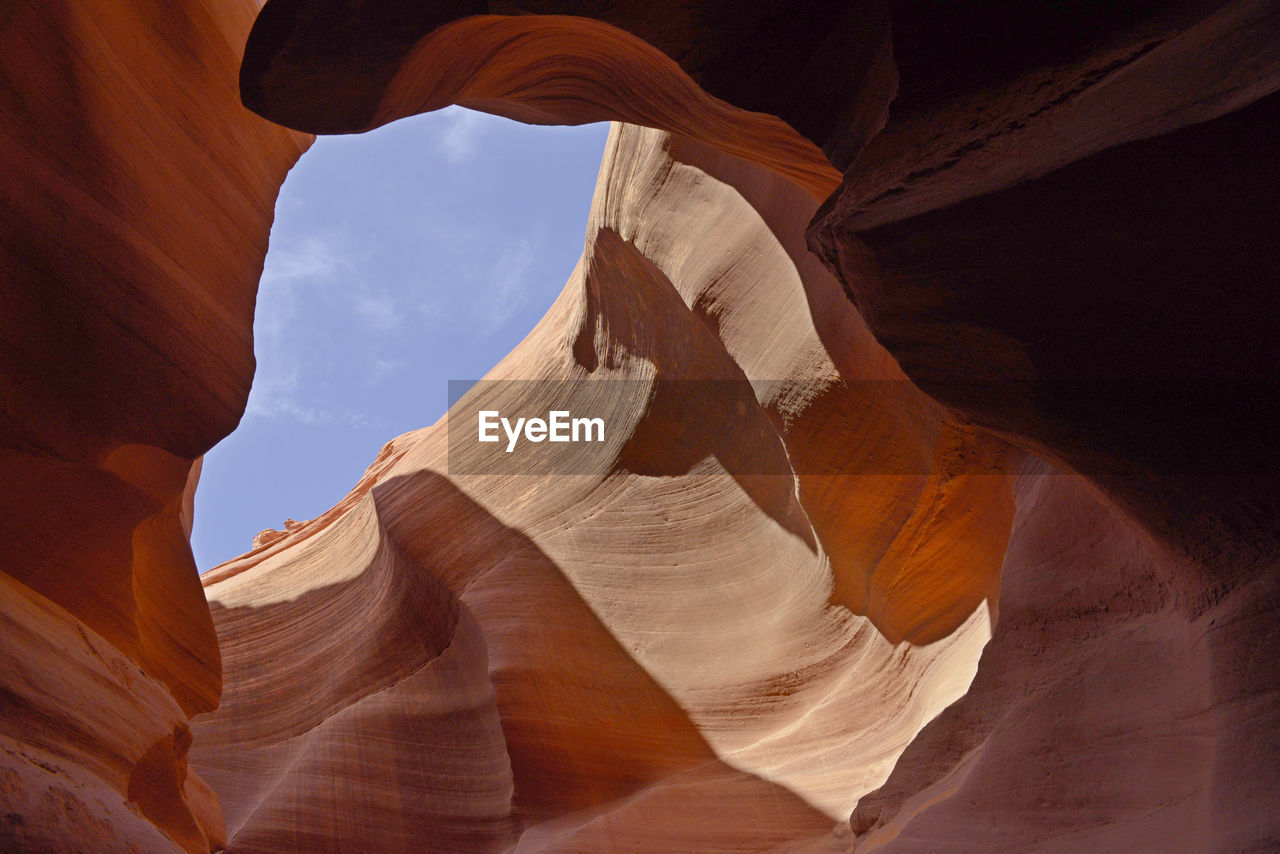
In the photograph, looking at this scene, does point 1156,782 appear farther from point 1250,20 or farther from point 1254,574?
point 1250,20

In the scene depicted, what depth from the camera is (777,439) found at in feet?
28.9

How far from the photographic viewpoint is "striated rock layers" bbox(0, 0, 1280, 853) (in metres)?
2.61

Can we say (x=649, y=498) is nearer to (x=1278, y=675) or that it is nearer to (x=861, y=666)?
(x=861, y=666)

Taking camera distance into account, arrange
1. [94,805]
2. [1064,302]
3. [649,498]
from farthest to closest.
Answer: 1. [649,498]
2. [94,805]
3. [1064,302]

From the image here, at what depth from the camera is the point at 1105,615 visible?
151 inches

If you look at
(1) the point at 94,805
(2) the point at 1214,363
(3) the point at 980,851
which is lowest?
(3) the point at 980,851

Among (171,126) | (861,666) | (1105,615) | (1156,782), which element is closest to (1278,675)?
(1156,782)

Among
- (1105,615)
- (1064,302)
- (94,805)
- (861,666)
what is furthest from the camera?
(861,666)

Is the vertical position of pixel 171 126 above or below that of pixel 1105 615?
above

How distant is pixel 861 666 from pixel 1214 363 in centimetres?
488

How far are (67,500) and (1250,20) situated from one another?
4906 mm

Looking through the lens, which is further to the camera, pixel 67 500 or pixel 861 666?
pixel 861 666

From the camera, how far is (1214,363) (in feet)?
8.37

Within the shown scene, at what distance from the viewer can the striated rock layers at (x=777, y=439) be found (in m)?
2.61
